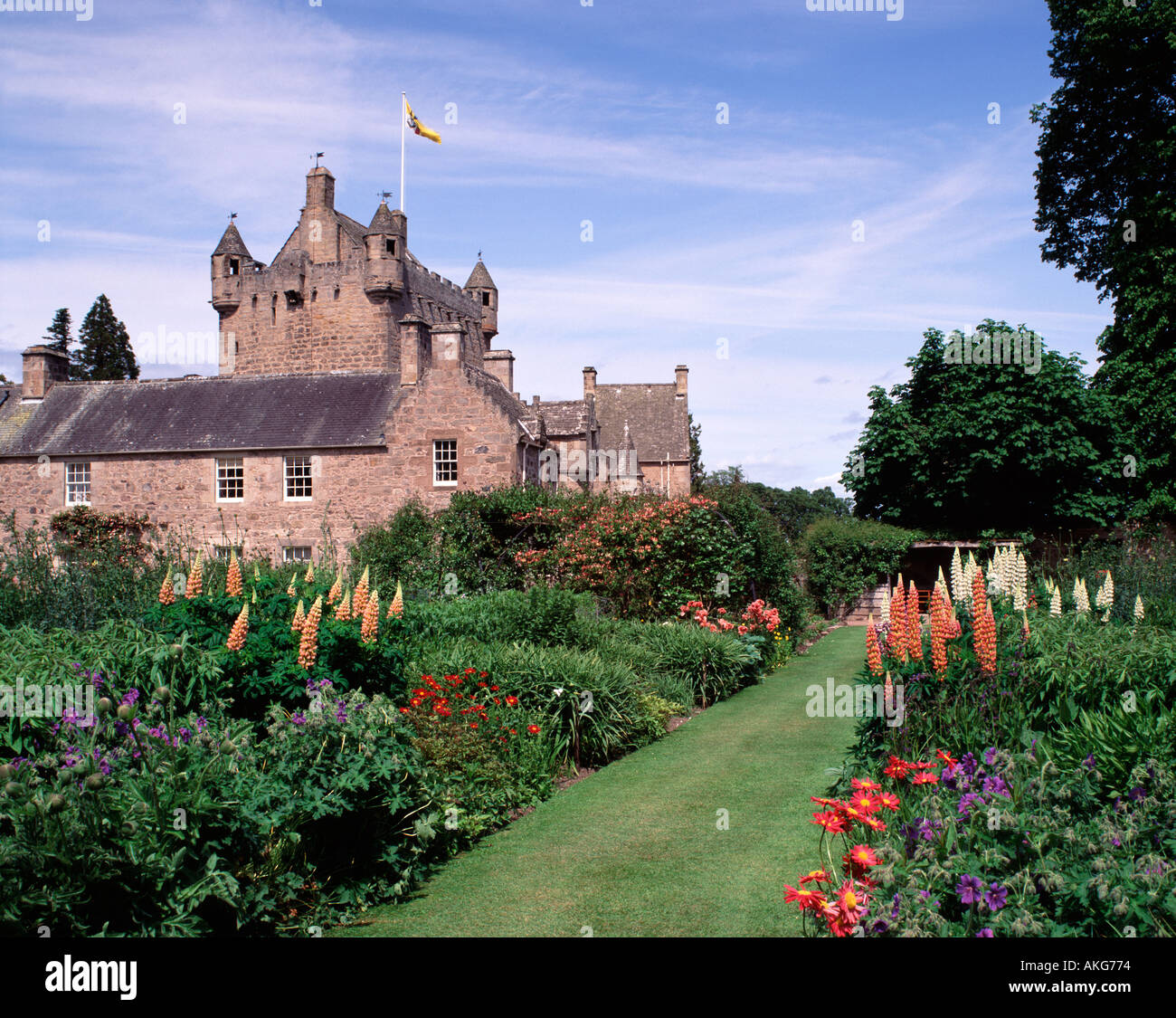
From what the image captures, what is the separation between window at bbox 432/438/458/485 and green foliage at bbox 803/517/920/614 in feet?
33.7

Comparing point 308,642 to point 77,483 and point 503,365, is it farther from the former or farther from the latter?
point 77,483

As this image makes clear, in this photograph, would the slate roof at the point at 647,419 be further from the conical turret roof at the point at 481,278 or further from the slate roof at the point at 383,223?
the slate roof at the point at 383,223

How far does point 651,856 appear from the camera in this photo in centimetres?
673

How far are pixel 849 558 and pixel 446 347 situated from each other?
12728 millimetres

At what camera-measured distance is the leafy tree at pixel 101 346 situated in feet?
176

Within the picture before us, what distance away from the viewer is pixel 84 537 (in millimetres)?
26750

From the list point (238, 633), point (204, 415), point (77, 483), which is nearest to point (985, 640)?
point (238, 633)

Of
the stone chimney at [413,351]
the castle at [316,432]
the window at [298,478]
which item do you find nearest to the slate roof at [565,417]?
the castle at [316,432]

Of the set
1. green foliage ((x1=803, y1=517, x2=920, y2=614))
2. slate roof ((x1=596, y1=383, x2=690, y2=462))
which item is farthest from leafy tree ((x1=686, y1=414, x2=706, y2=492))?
green foliage ((x1=803, y1=517, x2=920, y2=614))

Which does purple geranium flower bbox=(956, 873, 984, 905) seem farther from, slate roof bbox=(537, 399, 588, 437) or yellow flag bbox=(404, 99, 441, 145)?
yellow flag bbox=(404, 99, 441, 145)

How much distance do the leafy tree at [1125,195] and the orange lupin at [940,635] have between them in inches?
722
